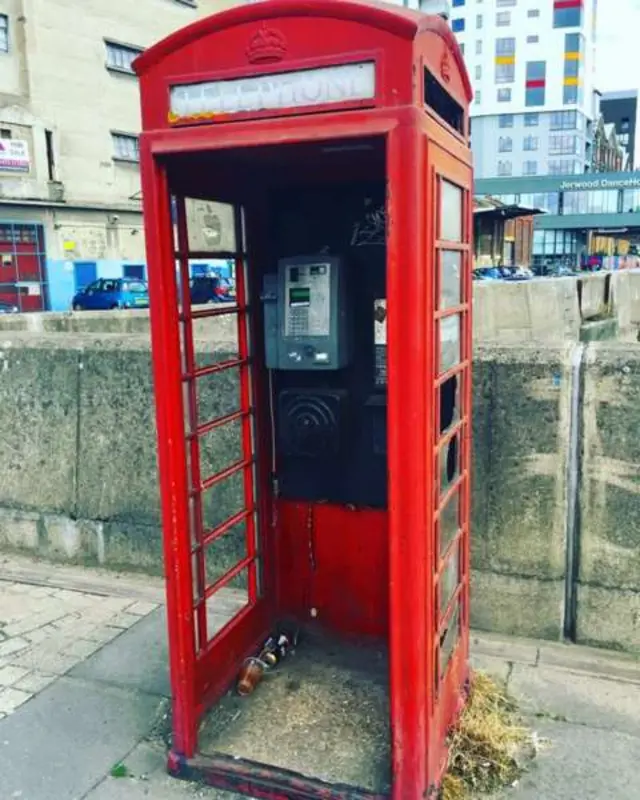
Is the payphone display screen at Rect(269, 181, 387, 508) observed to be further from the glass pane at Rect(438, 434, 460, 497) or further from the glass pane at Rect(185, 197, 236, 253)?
the glass pane at Rect(438, 434, 460, 497)

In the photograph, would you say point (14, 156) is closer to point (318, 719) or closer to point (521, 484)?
point (521, 484)

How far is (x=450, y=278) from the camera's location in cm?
279

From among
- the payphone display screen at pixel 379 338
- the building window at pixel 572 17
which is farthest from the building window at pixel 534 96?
the payphone display screen at pixel 379 338

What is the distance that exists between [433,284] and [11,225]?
2680 centimetres

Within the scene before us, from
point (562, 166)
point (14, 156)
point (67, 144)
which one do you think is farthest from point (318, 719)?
point (562, 166)

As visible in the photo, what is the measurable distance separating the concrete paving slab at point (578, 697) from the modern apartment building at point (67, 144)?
26103 mm

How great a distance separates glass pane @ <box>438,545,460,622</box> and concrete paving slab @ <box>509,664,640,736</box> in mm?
732

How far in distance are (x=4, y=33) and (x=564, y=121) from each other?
6727 cm

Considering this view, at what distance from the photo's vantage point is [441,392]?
9.39 ft

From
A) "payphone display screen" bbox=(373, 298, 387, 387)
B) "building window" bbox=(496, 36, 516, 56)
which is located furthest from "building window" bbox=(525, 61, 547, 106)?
"payphone display screen" bbox=(373, 298, 387, 387)

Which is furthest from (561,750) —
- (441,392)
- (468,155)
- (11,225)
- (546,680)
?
(11,225)

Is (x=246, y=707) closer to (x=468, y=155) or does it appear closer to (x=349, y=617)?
(x=349, y=617)

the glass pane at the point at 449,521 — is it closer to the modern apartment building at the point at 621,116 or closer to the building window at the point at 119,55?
the building window at the point at 119,55

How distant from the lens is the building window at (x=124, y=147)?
96.4ft
